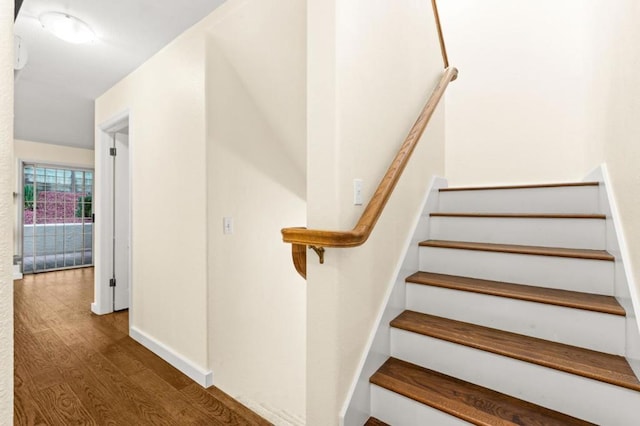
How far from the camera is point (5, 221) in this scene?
1.61ft

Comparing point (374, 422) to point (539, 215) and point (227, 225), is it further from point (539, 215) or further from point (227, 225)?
point (227, 225)

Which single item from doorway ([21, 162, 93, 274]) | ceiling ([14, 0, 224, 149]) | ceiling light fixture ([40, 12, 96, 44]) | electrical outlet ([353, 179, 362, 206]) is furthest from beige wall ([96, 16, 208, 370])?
doorway ([21, 162, 93, 274])

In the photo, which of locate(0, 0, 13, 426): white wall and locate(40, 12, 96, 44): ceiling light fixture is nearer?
locate(0, 0, 13, 426): white wall

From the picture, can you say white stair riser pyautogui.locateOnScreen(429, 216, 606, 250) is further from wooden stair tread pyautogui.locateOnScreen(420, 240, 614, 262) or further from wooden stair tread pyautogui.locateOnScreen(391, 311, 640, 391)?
wooden stair tread pyautogui.locateOnScreen(391, 311, 640, 391)

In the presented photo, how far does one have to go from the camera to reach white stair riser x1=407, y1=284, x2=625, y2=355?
1.17 meters

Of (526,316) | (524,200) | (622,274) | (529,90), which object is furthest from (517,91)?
(526,316)

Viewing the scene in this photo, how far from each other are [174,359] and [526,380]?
232cm

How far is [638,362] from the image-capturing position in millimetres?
1060

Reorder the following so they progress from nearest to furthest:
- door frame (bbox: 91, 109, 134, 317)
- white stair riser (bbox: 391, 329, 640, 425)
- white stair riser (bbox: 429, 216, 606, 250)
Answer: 1. white stair riser (bbox: 391, 329, 640, 425)
2. white stair riser (bbox: 429, 216, 606, 250)
3. door frame (bbox: 91, 109, 134, 317)

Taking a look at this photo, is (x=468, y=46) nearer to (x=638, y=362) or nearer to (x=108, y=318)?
(x=638, y=362)

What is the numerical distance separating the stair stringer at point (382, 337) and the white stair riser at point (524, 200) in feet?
1.16

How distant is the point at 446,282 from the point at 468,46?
2.62m

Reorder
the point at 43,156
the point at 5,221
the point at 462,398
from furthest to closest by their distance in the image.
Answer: the point at 43,156
the point at 462,398
the point at 5,221

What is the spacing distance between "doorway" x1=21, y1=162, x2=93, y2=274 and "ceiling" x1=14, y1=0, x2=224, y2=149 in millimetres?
2023
